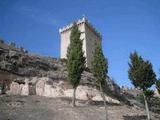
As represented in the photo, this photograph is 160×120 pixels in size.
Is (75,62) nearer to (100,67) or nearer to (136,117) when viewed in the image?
(100,67)

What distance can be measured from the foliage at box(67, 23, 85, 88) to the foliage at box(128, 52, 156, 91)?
30.3ft

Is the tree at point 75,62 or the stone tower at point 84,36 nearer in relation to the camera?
the tree at point 75,62

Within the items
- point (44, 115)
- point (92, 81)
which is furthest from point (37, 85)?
point (44, 115)

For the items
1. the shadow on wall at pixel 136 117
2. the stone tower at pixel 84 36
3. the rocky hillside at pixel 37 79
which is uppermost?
the stone tower at pixel 84 36

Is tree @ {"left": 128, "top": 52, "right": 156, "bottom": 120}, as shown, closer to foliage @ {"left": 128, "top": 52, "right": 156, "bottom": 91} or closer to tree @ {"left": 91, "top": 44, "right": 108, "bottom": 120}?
foliage @ {"left": 128, "top": 52, "right": 156, "bottom": 91}

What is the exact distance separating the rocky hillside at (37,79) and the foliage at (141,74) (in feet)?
32.8

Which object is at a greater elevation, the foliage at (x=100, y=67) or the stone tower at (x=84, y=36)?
the stone tower at (x=84, y=36)

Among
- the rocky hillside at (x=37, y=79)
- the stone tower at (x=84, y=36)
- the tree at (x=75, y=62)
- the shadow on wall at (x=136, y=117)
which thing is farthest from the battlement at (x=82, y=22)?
the shadow on wall at (x=136, y=117)

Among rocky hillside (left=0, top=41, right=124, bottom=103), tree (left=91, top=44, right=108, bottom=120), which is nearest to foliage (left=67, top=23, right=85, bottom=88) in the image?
tree (left=91, top=44, right=108, bottom=120)

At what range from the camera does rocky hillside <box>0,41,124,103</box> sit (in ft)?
171

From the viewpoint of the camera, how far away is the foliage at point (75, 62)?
4572 cm

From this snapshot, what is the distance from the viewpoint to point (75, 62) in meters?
46.8

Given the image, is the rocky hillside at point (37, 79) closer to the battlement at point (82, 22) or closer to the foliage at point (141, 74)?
the foliage at point (141, 74)

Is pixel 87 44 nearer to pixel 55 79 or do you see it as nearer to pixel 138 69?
pixel 55 79
